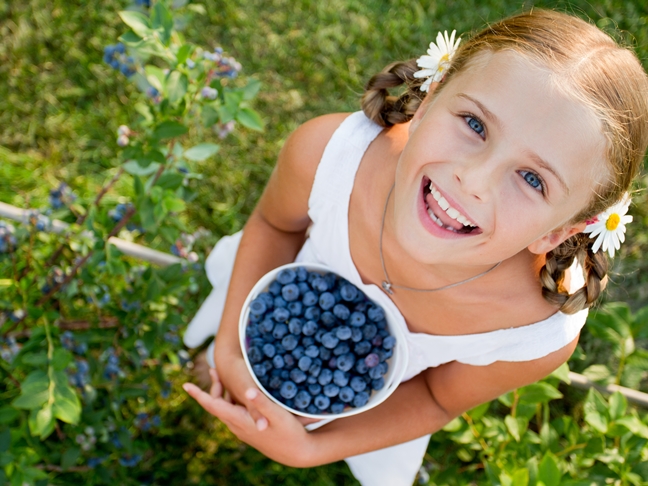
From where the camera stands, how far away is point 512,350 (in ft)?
3.85

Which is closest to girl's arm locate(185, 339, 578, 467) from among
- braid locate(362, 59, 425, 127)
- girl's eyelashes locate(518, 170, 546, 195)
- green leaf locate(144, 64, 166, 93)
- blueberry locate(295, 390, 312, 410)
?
blueberry locate(295, 390, 312, 410)

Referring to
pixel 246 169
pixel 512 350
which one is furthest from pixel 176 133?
pixel 246 169

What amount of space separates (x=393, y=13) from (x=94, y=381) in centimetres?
186

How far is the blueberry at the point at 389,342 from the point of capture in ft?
3.70

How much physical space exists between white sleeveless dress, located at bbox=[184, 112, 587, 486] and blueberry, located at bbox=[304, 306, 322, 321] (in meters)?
0.12

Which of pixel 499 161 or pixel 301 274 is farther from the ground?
pixel 499 161

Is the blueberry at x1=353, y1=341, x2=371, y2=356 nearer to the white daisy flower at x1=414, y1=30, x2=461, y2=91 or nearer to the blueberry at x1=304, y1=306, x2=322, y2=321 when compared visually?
the blueberry at x1=304, y1=306, x2=322, y2=321

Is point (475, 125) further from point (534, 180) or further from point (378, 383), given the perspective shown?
point (378, 383)

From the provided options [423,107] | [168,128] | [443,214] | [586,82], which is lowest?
[168,128]

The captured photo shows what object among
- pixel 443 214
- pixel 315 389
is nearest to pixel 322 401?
pixel 315 389

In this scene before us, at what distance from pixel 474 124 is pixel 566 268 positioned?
0.38 m

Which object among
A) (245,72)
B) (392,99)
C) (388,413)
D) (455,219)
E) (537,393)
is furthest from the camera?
(245,72)

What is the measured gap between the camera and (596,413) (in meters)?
1.45

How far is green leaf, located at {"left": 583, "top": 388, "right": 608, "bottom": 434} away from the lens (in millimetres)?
1415
